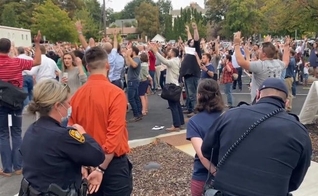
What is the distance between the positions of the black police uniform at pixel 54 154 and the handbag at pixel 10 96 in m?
3.14

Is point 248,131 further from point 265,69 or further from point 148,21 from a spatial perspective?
point 148,21

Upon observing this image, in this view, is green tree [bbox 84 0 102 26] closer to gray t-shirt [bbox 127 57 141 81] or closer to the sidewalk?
gray t-shirt [bbox 127 57 141 81]

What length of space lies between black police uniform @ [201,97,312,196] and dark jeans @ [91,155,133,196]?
0.97m

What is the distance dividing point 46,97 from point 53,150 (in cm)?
38

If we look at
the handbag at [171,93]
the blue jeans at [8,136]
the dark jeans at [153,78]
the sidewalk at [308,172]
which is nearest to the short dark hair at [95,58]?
the blue jeans at [8,136]

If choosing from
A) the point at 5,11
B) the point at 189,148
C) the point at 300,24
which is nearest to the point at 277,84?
the point at 189,148

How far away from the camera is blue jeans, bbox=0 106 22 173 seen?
5.94 meters

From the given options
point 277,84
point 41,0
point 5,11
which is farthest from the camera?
point 41,0

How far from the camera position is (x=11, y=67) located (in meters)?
5.86

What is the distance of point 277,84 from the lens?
9.34 feet

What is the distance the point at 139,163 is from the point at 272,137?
3965 mm

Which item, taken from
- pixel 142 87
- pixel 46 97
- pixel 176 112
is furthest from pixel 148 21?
pixel 46 97

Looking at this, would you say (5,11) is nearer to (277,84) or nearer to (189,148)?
(189,148)

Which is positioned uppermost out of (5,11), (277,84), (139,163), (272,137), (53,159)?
(5,11)
